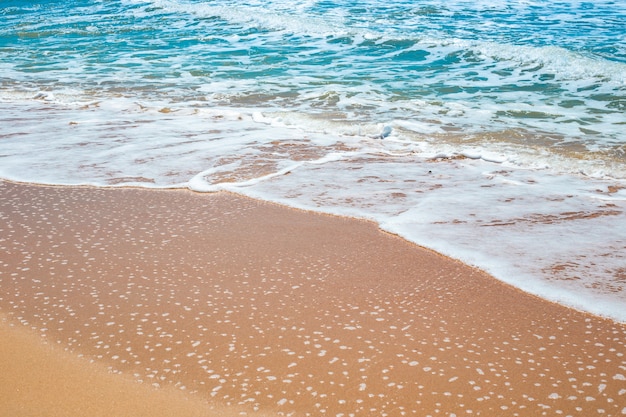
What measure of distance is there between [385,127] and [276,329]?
4.13 metres

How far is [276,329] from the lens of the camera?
261cm

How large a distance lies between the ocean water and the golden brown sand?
0.39 meters

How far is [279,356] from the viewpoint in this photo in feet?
7.92

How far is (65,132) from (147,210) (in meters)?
2.71

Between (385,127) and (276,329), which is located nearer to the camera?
(276,329)

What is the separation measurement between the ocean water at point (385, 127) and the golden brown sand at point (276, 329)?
0.39 meters

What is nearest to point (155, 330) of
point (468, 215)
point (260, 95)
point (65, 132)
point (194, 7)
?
point (468, 215)

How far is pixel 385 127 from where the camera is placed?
21.0ft

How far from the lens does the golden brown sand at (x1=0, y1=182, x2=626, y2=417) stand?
2.17 metres

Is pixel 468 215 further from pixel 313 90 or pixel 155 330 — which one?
pixel 313 90

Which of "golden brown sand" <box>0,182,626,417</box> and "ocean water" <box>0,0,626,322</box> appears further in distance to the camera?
"ocean water" <box>0,0,626,322</box>

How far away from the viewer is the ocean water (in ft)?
12.4

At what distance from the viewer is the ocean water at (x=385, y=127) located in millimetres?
3785

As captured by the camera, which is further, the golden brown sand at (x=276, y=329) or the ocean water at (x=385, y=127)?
the ocean water at (x=385, y=127)
